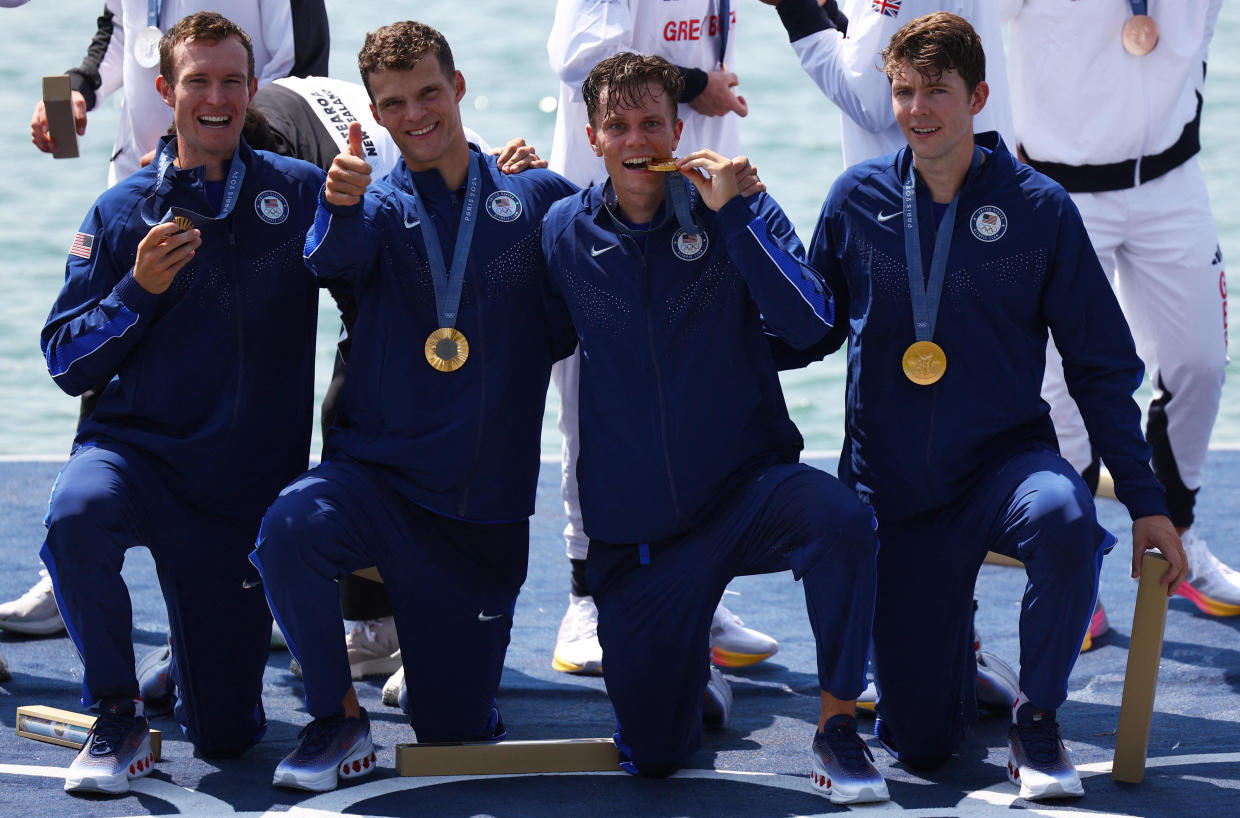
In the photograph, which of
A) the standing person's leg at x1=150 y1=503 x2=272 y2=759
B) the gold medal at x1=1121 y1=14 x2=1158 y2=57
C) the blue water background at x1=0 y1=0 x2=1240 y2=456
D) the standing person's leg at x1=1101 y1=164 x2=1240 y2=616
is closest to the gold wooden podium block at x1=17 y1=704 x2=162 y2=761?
the standing person's leg at x1=150 y1=503 x2=272 y2=759

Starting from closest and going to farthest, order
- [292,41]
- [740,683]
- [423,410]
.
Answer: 1. [423,410]
2. [740,683]
3. [292,41]

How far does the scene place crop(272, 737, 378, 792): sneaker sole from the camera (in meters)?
3.16

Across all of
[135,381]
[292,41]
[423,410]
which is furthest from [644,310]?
[292,41]

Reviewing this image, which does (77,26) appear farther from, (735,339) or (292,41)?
(735,339)

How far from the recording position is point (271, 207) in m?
3.43

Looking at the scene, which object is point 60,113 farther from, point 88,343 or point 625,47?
point 625,47

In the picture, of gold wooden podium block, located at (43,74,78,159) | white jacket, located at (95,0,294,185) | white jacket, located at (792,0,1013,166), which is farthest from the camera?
white jacket, located at (95,0,294,185)

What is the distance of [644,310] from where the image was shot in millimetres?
3219

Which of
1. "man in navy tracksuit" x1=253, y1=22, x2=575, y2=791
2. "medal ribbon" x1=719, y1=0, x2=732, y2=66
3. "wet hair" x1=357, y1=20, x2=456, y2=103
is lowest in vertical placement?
"man in navy tracksuit" x1=253, y1=22, x2=575, y2=791

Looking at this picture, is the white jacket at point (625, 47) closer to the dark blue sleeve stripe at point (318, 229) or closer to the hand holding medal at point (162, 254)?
the dark blue sleeve stripe at point (318, 229)

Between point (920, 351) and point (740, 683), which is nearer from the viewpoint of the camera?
point (920, 351)

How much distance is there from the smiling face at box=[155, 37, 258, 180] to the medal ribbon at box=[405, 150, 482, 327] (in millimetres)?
418

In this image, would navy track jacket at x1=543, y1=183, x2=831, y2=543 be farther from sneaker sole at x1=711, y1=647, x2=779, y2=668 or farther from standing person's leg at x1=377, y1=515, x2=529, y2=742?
sneaker sole at x1=711, y1=647, x2=779, y2=668

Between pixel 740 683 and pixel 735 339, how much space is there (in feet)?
3.24
